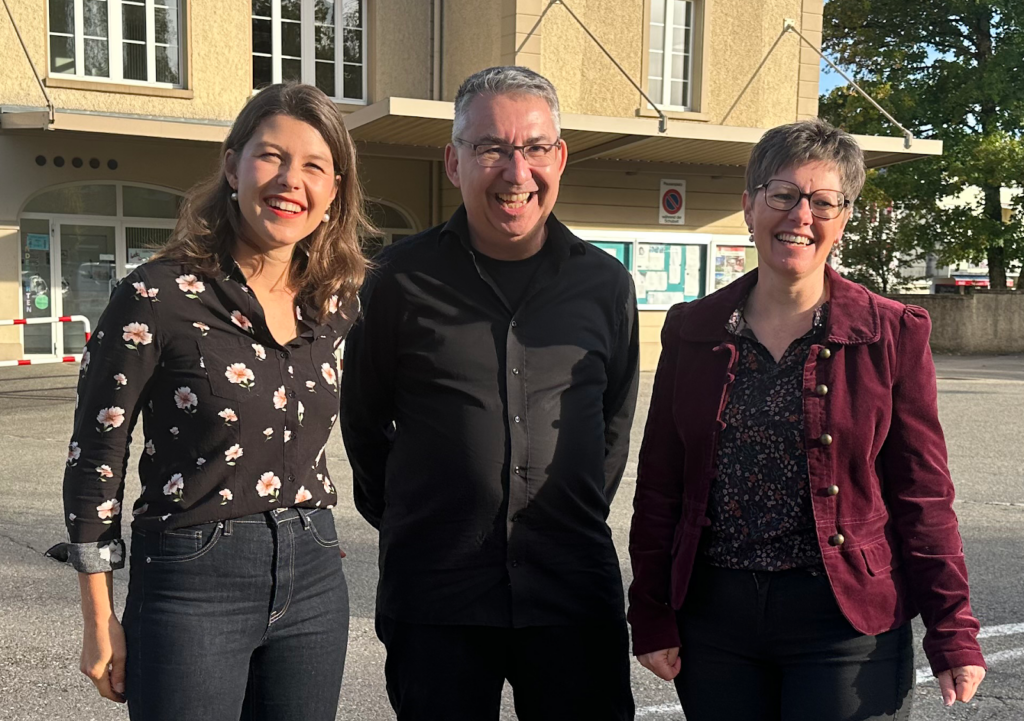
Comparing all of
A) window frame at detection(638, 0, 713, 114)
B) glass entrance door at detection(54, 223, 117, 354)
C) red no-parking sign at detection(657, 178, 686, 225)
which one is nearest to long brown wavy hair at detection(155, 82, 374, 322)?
glass entrance door at detection(54, 223, 117, 354)

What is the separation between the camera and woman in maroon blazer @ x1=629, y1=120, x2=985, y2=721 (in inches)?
89.6

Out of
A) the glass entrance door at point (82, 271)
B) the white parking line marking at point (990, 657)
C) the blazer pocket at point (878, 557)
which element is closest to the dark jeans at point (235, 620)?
the blazer pocket at point (878, 557)

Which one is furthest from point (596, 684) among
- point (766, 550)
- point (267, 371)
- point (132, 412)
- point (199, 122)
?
point (199, 122)

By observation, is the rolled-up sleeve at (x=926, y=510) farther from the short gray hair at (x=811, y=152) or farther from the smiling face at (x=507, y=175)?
the smiling face at (x=507, y=175)

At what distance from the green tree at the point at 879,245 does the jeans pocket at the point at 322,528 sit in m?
23.3

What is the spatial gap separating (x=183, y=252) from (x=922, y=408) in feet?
5.62

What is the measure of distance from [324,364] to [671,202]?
52.3 feet

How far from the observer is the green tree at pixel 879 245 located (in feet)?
78.5

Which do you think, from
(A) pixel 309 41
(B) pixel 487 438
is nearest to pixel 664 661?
(B) pixel 487 438

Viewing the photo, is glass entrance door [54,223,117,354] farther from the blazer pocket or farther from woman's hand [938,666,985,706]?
woman's hand [938,666,985,706]

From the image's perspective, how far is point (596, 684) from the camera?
261 centimetres

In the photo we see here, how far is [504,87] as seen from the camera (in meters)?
2.63

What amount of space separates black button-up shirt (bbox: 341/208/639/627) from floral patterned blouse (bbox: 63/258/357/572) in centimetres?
43

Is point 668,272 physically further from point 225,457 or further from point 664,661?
point 225,457
